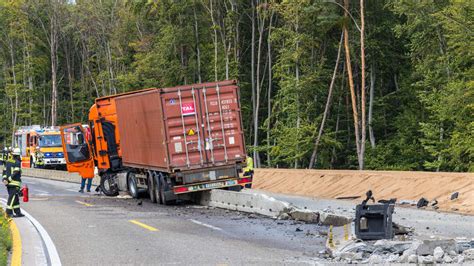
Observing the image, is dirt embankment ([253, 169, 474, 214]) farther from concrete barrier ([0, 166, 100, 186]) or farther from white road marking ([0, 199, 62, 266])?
concrete barrier ([0, 166, 100, 186])

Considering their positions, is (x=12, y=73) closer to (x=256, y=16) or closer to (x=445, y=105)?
(x=256, y=16)

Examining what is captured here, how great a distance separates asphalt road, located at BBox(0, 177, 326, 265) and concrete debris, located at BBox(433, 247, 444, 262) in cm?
171

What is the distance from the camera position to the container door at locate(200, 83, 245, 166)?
19891 millimetres

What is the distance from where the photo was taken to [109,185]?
26266mm

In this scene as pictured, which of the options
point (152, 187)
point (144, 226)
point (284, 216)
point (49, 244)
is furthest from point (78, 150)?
point (49, 244)

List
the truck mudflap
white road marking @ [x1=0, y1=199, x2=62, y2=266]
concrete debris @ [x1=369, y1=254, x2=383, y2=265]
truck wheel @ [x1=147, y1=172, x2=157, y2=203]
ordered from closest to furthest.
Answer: concrete debris @ [x1=369, y1=254, x2=383, y2=265], white road marking @ [x1=0, y1=199, x2=62, y2=266], the truck mudflap, truck wheel @ [x1=147, y1=172, x2=157, y2=203]

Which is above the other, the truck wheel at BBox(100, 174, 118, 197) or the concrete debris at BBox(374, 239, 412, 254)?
the truck wheel at BBox(100, 174, 118, 197)

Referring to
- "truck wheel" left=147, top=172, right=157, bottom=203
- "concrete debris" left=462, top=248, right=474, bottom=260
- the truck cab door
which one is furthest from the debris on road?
the truck cab door

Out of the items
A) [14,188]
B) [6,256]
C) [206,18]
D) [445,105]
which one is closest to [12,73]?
[206,18]

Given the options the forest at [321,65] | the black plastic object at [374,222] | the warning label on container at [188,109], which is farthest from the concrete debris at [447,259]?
the forest at [321,65]

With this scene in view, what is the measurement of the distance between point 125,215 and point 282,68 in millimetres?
25981

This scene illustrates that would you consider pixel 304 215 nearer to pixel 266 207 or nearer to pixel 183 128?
pixel 266 207

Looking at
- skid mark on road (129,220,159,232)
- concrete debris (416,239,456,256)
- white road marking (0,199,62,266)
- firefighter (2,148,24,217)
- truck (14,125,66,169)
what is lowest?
concrete debris (416,239,456,256)

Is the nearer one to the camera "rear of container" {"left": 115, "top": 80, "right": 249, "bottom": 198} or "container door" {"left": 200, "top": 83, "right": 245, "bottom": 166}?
"rear of container" {"left": 115, "top": 80, "right": 249, "bottom": 198}
